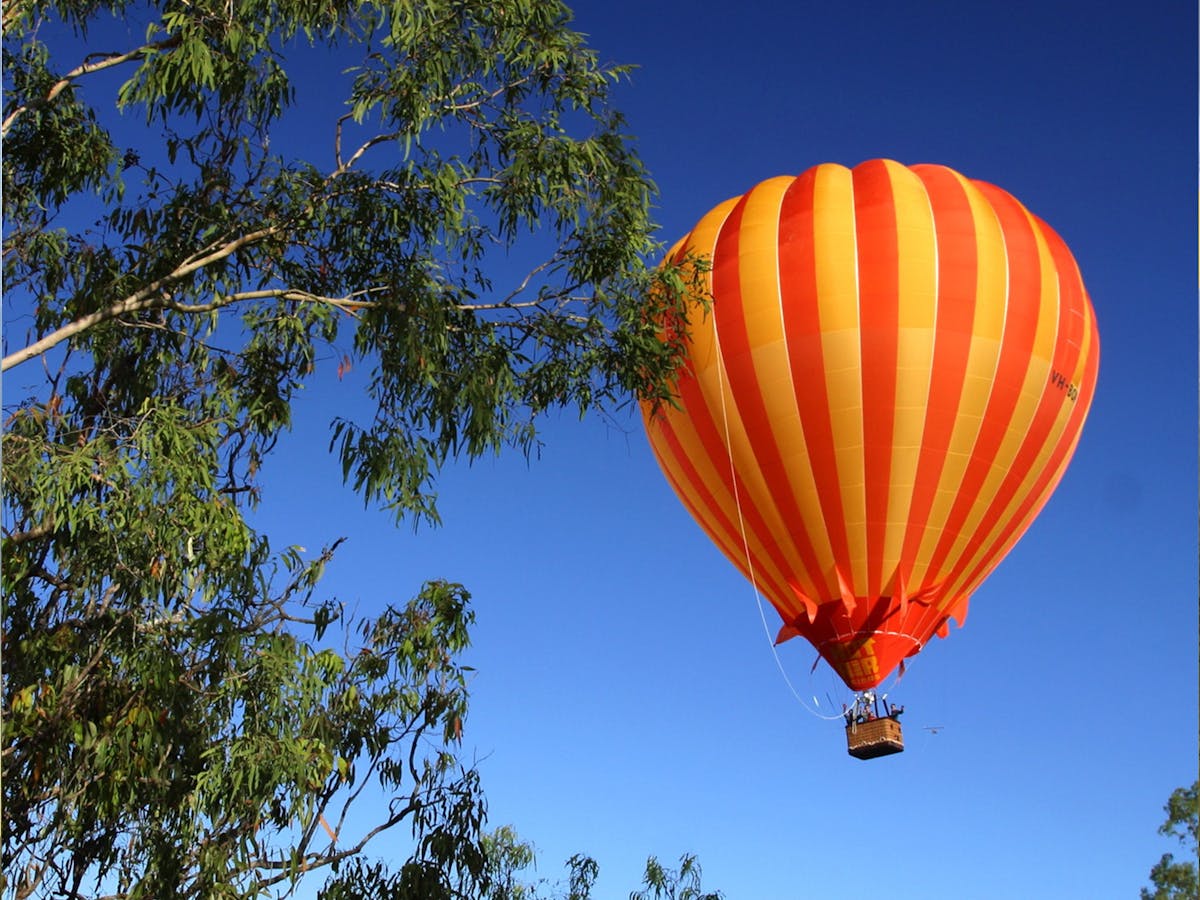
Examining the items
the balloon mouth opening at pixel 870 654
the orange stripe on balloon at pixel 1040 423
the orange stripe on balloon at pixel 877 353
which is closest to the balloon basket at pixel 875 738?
the balloon mouth opening at pixel 870 654

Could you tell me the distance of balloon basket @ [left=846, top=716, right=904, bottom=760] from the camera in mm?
16062

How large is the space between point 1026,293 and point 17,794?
1164 cm

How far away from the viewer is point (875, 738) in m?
16.1

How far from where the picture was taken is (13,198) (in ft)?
31.2

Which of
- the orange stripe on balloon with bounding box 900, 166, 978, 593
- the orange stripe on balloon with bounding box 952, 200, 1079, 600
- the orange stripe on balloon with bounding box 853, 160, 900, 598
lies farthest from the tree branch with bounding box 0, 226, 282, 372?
the orange stripe on balloon with bounding box 952, 200, 1079, 600

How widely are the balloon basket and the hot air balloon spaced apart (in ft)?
1.45

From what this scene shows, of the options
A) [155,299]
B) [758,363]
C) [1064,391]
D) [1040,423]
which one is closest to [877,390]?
[758,363]

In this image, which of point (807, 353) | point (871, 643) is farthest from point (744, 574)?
point (807, 353)

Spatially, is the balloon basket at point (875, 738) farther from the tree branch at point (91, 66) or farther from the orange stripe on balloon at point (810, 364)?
the tree branch at point (91, 66)

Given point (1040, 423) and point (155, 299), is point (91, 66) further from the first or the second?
point (1040, 423)

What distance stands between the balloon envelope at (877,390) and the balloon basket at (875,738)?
0.48 m

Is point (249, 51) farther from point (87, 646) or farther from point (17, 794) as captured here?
point (17, 794)

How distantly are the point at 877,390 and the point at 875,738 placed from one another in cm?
373

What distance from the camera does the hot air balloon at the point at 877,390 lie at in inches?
624
